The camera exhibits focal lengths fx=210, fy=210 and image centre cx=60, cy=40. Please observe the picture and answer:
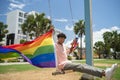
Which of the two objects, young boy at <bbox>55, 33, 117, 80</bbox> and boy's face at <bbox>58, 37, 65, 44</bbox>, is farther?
boy's face at <bbox>58, 37, 65, 44</bbox>

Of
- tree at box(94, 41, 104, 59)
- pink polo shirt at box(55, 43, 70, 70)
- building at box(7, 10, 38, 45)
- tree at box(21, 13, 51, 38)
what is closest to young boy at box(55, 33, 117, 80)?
pink polo shirt at box(55, 43, 70, 70)

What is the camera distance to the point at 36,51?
27.0ft

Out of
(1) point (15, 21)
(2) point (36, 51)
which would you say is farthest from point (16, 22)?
(2) point (36, 51)

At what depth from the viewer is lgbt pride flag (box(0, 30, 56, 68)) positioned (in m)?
8.08

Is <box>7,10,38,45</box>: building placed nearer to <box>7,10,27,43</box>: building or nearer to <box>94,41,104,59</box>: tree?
<box>7,10,27,43</box>: building

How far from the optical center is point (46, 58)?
26.7 feet

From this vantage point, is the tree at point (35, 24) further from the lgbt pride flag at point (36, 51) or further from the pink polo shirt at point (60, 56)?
the pink polo shirt at point (60, 56)

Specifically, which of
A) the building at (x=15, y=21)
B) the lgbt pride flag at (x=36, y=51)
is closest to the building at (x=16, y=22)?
the building at (x=15, y=21)

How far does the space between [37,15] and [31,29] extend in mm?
3613

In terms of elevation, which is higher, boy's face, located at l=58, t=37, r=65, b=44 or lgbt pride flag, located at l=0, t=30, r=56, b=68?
boy's face, located at l=58, t=37, r=65, b=44

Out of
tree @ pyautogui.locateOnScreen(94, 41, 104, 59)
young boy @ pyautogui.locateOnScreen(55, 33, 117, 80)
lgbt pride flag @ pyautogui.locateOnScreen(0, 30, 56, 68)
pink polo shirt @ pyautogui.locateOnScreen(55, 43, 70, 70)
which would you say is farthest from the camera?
tree @ pyautogui.locateOnScreen(94, 41, 104, 59)

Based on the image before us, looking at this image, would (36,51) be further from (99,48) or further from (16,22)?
(99,48)

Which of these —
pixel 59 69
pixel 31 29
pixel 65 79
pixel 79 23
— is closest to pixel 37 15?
pixel 31 29

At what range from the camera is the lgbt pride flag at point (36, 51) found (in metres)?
8.08
